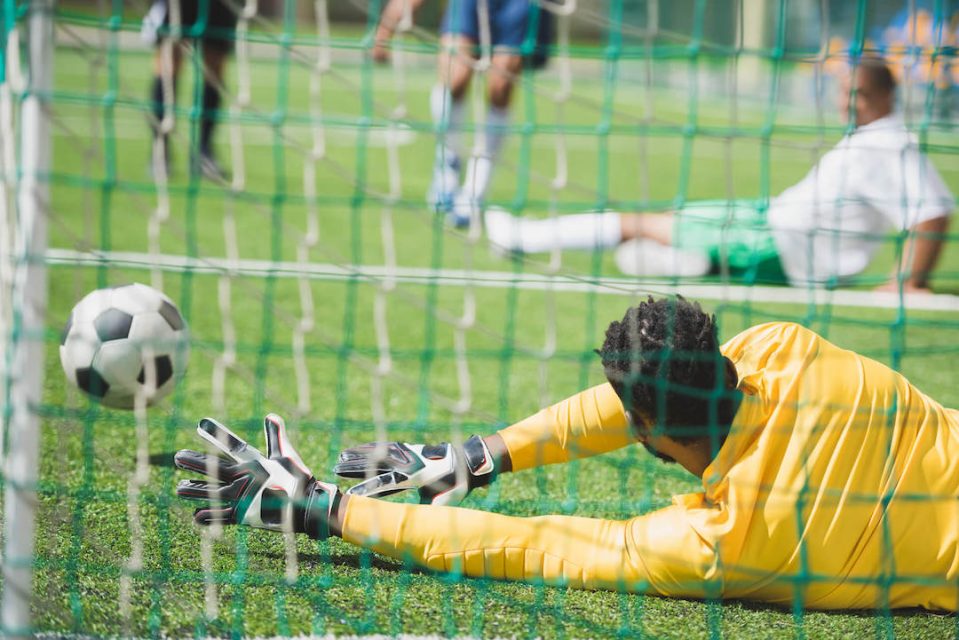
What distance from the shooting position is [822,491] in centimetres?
202

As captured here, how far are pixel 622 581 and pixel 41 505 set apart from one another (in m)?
1.34

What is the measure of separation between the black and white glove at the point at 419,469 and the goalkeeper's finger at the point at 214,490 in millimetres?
280

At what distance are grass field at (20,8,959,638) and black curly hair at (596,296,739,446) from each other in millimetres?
117

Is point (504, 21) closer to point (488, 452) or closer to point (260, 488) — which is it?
point (488, 452)

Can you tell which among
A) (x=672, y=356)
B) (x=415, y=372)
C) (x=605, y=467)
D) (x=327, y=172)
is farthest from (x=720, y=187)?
(x=672, y=356)

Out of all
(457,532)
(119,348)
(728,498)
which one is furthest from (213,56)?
(728,498)

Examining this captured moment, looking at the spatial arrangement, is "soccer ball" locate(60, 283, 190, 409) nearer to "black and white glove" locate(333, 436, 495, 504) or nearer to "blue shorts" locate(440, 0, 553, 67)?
"black and white glove" locate(333, 436, 495, 504)

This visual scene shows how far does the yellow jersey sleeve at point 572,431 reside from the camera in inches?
95.3

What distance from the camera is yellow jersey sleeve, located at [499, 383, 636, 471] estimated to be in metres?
2.42

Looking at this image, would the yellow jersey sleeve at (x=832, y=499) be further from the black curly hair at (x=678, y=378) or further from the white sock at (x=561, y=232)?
the white sock at (x=561, y=232)

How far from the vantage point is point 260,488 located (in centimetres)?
214

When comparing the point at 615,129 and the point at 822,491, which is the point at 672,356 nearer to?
the point at 822,491

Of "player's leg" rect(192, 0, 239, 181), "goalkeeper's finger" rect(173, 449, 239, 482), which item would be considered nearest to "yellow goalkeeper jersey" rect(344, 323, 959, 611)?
"goalkeeper's finger" rect(173, 449, 239, 482)

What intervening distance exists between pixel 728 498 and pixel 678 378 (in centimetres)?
25
